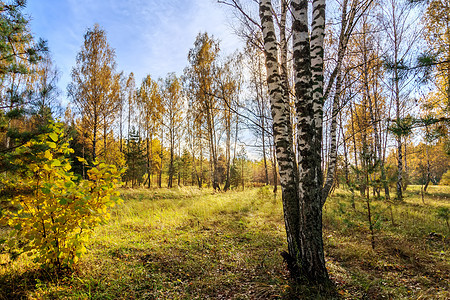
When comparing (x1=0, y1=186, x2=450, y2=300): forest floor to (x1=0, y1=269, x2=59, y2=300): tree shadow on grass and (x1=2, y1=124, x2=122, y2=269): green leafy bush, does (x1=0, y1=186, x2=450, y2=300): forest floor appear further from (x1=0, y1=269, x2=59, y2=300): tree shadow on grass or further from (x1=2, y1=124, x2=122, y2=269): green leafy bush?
(x1=2, y1=124, x2=122, y2=269): green leafy bush

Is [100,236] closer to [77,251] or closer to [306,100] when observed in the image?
[77,251]

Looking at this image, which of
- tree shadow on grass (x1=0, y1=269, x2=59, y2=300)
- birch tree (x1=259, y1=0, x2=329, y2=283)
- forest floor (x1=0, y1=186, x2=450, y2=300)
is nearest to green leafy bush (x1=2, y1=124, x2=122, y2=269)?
tree shadow on grass (x1=0, y1=269, x2=59, y2=300)

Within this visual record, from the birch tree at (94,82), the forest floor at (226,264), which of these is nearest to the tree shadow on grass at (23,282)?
the forest floor at (226,264)

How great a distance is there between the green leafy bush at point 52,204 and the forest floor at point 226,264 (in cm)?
48

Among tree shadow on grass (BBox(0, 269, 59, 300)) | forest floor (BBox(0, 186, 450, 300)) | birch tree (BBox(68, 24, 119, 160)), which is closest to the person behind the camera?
tree shadow on grass (BBox(0, 269, 59, 300))

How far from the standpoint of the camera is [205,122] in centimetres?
1518

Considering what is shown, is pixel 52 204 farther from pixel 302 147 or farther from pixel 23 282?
pixel 302 147

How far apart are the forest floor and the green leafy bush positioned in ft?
1.59

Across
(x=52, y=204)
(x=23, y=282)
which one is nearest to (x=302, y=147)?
(x=52, y=204)

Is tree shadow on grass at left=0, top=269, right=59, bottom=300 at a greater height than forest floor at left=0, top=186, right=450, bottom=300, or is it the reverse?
tree shadow on grass at left=0, top=269, right=59, bottom=300

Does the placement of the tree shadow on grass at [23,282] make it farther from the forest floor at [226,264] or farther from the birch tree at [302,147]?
the birch tree at [302,147]

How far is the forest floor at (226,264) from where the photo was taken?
2.51 meters

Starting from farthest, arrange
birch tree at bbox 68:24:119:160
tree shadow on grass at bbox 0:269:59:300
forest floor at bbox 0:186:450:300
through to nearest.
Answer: birch tree at bbox 68:24:119:160, forest floor at bbox 0:186:450:300, tree shadow on grass at bbox 0:269:59:300

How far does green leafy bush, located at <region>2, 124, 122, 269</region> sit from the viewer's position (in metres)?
2.35
